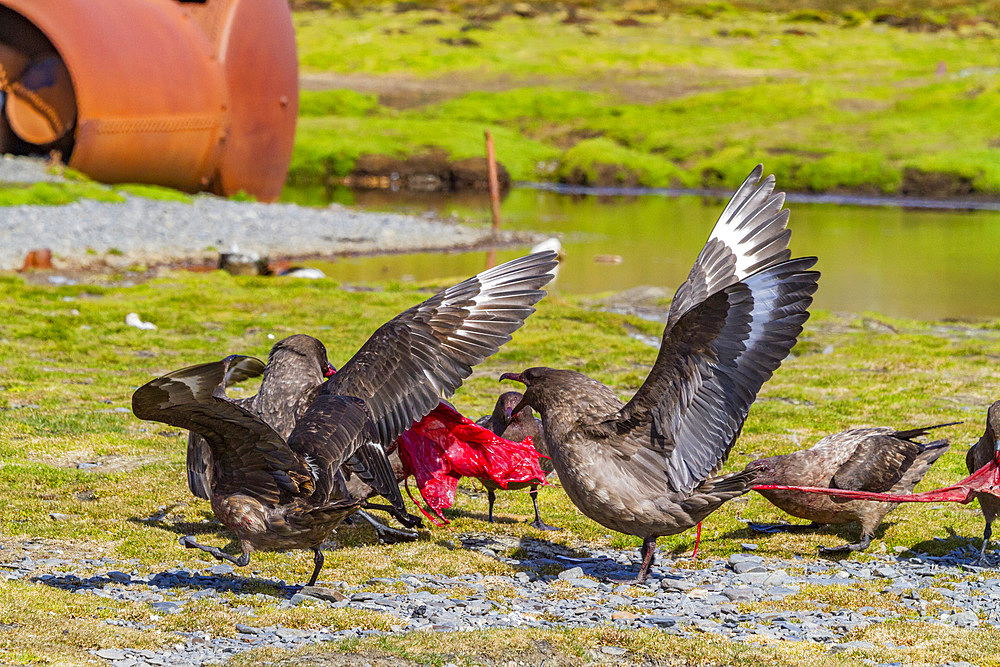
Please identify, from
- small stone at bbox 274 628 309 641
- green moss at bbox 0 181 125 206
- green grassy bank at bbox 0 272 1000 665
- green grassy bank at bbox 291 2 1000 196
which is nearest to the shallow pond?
green grassy bank at bbox 0 272 1000 665

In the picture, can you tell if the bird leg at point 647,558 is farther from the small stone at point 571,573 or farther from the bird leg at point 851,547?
the bird leg at point 851,547

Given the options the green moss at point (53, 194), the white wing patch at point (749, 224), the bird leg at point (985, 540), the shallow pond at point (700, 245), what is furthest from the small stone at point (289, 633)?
the green moss at point (53, 194)

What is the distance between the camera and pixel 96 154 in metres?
27.2

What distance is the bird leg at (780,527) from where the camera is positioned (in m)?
7.95

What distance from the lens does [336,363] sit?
1252 cm

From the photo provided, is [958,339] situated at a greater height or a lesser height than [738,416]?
lesser

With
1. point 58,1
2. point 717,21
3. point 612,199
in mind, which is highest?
point 717,21

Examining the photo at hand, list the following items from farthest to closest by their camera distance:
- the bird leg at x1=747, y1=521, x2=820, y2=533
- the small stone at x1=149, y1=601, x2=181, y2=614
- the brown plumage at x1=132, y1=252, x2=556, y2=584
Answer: the bird leg at x1=747, y1=521, x2=820, y2=533
the small stone at x1=149, y1=601, x2=181, y2=614
the brown plumage at x1=132, y1=252, x2=556, y2=584

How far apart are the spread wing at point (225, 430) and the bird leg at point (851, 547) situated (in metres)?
3.59

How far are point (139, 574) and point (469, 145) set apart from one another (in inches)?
1967

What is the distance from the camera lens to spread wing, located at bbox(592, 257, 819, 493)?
6.05 metres

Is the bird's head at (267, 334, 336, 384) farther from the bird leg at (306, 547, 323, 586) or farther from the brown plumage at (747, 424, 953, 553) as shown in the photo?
the brown plumage at (747, 424, 953, 553)

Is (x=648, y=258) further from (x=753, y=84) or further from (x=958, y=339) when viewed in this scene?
(x=753, y=84)

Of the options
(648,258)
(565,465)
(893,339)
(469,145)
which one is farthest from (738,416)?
(469,145)
